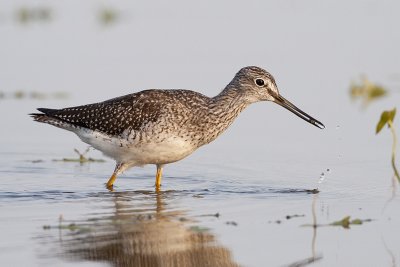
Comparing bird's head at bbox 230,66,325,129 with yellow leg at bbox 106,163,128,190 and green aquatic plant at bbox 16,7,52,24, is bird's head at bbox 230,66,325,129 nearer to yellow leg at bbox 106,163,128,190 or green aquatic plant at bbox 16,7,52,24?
yellow leg at bbox 106,163,128,190

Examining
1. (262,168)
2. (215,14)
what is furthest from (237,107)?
(215,14)

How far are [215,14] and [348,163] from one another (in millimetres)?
12131

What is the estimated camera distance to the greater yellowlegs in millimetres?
13641

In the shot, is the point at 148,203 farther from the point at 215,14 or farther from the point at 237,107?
the point at 215,14

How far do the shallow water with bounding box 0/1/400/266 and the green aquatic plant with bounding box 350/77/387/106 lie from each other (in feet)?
0.82

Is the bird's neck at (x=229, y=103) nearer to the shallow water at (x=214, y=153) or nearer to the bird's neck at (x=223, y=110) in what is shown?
the bird's neck at (x=223, y=110)

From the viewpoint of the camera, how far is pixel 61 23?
25.2m

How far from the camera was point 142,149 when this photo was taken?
540 inches

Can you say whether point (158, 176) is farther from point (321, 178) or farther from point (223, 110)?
point (321, 178)

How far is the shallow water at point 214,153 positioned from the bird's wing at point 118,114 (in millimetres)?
828

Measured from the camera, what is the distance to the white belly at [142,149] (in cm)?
1357

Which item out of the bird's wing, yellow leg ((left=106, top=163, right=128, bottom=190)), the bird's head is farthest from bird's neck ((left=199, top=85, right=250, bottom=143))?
yellow leg ((left=106, top=163, right=128, bottom=190))

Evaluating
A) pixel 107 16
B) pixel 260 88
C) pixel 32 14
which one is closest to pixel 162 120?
pixel 260 88

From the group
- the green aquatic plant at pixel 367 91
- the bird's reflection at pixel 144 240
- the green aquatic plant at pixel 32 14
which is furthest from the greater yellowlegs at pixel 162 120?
the green aquatic plant at pixel 32 14
